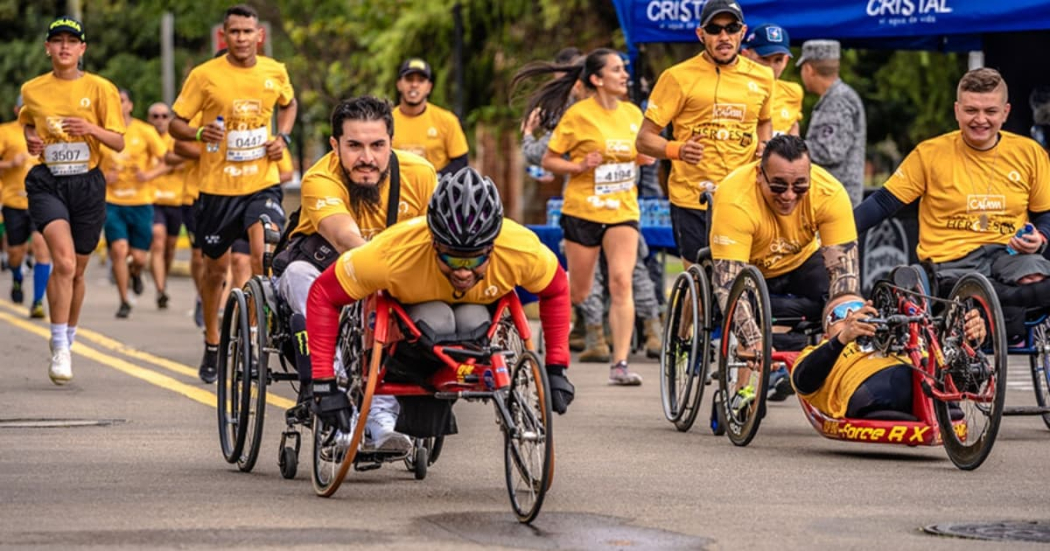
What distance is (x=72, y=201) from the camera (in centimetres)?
1437

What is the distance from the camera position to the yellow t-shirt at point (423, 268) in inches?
324

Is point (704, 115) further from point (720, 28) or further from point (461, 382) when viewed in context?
point (461, 382)

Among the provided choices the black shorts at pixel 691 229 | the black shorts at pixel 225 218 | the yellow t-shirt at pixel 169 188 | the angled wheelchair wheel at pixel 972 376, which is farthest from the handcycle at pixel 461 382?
the yellow t-shirt at pixel 169 188

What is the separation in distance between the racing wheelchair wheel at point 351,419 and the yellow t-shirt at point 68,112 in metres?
5.92

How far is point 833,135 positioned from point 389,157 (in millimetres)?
6634

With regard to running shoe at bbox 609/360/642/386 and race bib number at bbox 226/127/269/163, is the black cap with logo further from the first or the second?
running shoe at bbox 609/360/642/386

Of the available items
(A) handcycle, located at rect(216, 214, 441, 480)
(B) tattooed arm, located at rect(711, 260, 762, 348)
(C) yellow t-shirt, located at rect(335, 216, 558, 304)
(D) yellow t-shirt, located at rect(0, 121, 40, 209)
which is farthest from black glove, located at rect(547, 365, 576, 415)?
(D) yellow t-shirt, located at rect(0, 121, 40, 209)

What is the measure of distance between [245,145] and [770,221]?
15.0 ft

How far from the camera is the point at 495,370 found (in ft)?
26.6

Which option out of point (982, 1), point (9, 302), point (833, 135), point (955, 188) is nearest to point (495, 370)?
point (955, 188)

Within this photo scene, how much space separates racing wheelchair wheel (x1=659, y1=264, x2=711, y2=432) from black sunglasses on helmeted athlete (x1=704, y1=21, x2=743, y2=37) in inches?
73.5

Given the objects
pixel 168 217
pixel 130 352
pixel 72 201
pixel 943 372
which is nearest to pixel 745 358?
pixel 943 372

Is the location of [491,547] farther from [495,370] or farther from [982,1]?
[982,1]

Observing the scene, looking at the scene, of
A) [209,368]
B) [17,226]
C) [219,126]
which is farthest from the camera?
[17,226]
